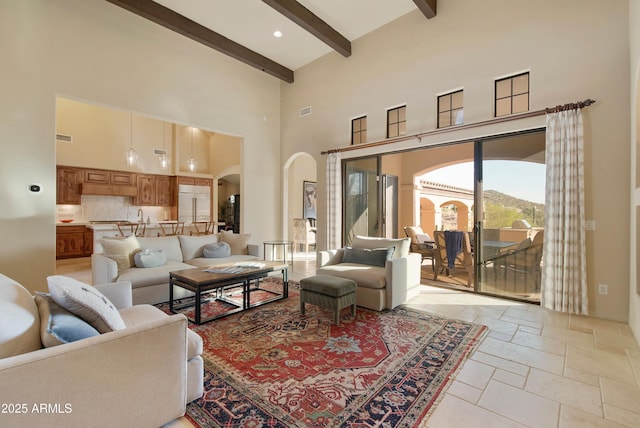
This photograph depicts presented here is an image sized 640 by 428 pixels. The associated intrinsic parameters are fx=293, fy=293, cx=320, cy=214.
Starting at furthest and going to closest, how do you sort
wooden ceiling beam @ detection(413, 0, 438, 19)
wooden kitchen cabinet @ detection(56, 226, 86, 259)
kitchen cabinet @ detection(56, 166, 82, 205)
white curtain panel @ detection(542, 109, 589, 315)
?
1. kitchen cabinet @ detection(56, 166, 82, 205)
2. wooden kitchen cabinet @ detection(56, 226, 86, 259)
3. wooden ceiling beam @ detection(413, 0, 438, 19)
4. white curtain panel @ detection(542, 109, 589, 315)

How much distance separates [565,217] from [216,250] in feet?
16.4

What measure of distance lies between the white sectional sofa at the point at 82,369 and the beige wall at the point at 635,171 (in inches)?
163

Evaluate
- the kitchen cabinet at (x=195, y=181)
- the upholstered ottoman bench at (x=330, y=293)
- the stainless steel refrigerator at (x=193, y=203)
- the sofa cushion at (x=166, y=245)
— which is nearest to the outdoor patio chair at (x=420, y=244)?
the upholstered ottoman bench at (x=330, y=293)

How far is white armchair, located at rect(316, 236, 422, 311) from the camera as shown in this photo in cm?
364

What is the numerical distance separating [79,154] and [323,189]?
21.9 feet

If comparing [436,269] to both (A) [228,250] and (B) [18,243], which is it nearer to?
(A) [228,250]

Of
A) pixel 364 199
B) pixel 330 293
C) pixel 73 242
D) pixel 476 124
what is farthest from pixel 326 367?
pixel 73 242

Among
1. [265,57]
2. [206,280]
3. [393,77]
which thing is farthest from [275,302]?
[265,57]

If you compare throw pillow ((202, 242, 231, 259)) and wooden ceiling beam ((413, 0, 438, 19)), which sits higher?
wooden ceiling beam ((413, 0, 438, 19))

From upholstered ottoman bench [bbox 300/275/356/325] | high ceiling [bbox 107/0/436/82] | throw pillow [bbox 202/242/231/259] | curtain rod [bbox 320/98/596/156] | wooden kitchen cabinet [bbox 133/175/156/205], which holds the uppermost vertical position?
high ceiling [bbox 107/0/436/82]

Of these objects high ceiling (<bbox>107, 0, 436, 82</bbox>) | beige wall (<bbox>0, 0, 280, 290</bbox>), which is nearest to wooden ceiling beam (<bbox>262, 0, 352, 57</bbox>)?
high ceiling (<bbox>107, 0, 436, 82</bbox>)

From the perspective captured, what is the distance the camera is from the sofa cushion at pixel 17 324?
1271 millimetres

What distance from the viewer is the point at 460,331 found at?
10.1 ft

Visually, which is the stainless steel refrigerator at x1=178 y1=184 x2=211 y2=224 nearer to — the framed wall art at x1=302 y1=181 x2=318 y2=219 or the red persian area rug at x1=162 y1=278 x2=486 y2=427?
the framed wall art at x1=302 y1=181 x2=318 y2=219
